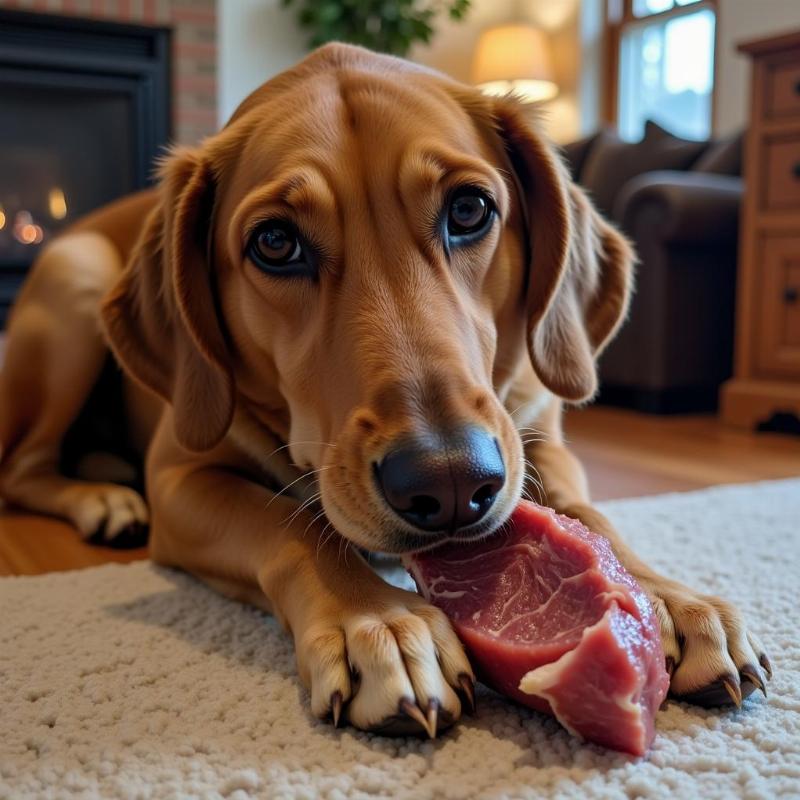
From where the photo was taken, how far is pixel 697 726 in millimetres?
1145

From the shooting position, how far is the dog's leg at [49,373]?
248 centimetres

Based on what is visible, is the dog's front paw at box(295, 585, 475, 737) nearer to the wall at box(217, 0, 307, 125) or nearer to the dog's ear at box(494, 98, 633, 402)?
the dog's ear at box(494, 98, 633, 402)

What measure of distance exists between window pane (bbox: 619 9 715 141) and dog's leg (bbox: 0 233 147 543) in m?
5.91

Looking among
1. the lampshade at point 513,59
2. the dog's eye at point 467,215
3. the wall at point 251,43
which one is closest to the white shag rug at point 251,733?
the dog's eye at point 467,215

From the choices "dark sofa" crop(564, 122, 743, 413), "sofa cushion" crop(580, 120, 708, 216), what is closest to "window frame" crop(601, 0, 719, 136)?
"sofa cushion" crop(580, 120, 708, 216)

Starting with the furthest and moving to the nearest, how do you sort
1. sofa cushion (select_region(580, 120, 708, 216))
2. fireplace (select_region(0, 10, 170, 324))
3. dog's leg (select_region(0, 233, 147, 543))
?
fireplace (select_region(0, 10, 170, 324)) → sofa cushion (select_region(580, 120, 708, 216)) → dog's leg (select_region(0, 233, 147, 543))

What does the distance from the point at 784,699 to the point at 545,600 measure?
1.09ft

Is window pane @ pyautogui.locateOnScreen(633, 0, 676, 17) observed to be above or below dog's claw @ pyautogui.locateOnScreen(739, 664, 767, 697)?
above

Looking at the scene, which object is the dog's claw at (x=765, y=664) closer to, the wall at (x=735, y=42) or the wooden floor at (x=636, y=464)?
the wooden floor at (x=636, y=464)

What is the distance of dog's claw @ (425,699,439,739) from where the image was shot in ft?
3.53

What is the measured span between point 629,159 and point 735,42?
1.88 m

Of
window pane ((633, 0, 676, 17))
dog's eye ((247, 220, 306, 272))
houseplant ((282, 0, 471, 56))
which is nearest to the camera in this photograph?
dog's eye ((247, 220, 306, 272))

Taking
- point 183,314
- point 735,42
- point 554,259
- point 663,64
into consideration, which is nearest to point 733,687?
point 554,259

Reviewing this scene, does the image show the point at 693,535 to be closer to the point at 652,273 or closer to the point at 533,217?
the point at 533,217
